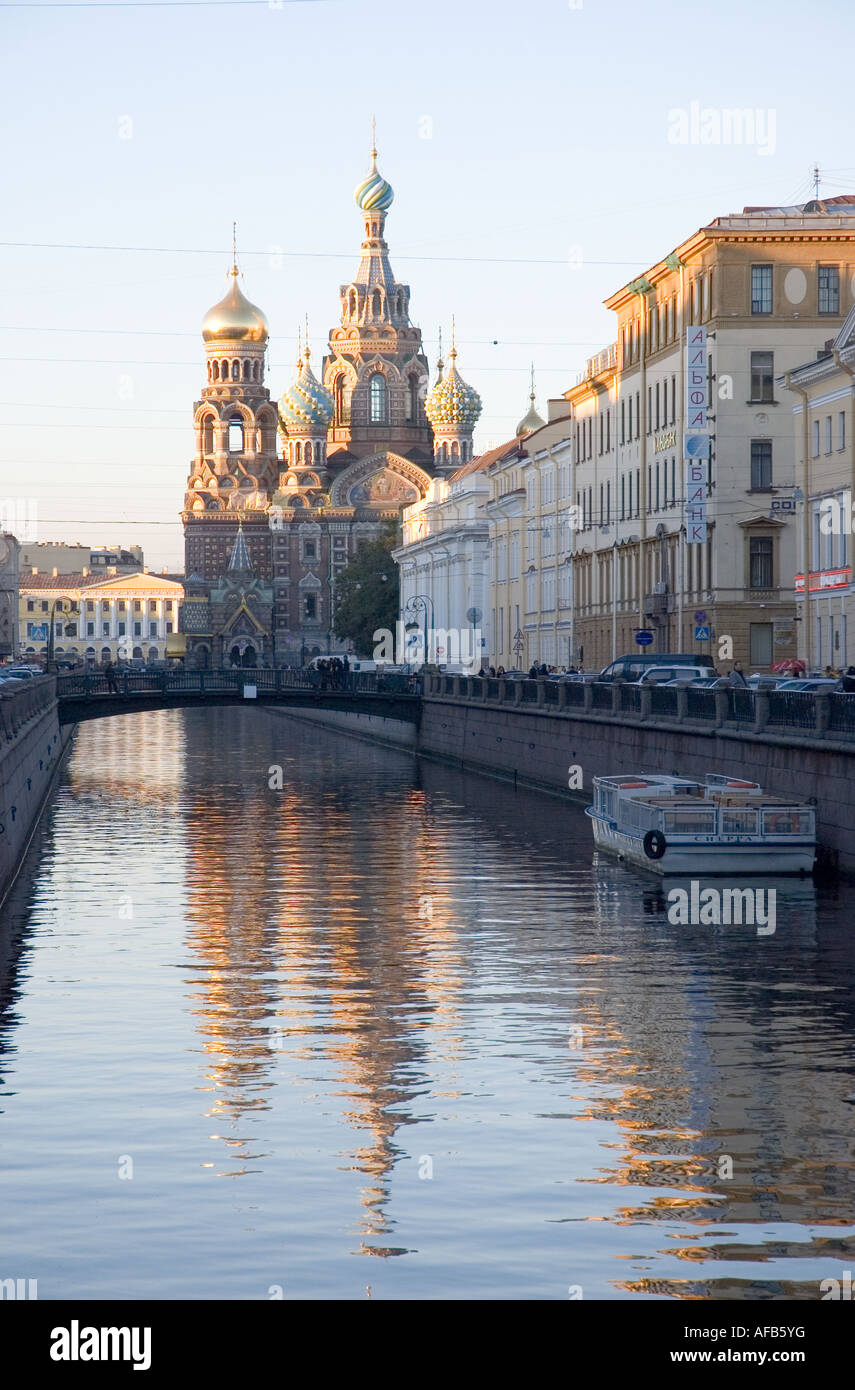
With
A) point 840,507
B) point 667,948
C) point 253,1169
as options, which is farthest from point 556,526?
point 253,1169

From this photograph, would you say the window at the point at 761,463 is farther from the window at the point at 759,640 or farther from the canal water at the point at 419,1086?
the canal water at the point at 419,1086

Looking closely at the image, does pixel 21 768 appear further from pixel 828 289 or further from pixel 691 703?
pixel 828 289

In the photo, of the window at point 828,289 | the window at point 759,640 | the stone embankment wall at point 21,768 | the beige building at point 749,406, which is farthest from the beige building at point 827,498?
the stone embankment wall at point 21,768

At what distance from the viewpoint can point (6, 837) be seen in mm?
35500

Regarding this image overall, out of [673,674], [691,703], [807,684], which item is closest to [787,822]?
[807,684]

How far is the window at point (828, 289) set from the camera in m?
68.4

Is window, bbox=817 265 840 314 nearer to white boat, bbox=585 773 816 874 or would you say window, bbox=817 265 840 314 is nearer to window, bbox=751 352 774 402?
window, bbox=751 352 774 402

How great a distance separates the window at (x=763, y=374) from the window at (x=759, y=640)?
701 cm

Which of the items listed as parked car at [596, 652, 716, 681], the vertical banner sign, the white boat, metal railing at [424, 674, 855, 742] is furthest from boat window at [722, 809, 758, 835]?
the vertical banner sign

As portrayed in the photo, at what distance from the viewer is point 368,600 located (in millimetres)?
149625

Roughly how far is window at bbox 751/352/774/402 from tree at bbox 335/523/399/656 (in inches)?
3158

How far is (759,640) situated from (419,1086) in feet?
164

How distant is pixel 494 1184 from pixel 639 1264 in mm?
2212

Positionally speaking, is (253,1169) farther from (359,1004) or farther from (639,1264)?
(359,1004)
